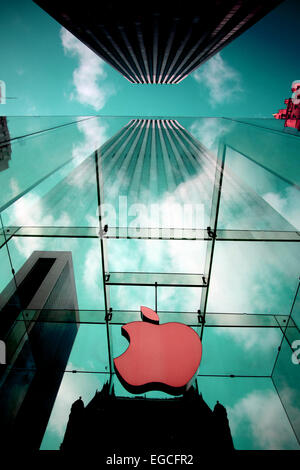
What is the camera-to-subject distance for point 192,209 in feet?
12.4

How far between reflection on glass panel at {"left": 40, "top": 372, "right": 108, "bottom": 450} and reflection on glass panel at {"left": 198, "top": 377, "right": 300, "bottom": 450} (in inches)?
88.7

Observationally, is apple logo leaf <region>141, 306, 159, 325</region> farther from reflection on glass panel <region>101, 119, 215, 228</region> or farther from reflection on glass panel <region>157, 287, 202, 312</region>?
reflection on glass panel <region>101, 119, 215, 228</region>

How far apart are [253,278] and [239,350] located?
1706mm

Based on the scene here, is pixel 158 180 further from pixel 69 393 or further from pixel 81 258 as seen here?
pixel 69 393

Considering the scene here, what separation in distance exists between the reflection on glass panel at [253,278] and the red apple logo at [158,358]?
1555 mm

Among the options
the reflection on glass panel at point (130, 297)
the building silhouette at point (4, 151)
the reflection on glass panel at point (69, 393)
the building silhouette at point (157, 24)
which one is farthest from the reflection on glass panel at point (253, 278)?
the building silhouette at point (157, 24)

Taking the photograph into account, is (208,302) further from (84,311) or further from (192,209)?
(84,311)

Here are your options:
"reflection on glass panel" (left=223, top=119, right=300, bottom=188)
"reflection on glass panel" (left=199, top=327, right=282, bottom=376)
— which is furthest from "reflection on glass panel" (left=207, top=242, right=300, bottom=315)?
"reflection on glass panel" (left=223, top=119, right=300, bottom=188)

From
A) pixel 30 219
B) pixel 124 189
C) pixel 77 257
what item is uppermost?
A: pixel 124 189

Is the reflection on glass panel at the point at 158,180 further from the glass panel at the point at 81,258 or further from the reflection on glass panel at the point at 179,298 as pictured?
the reflection on glass panel at the point at 179,298

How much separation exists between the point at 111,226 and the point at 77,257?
1.09 m

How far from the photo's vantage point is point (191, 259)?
3.66m

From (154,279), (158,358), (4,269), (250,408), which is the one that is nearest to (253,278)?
(154,279)
